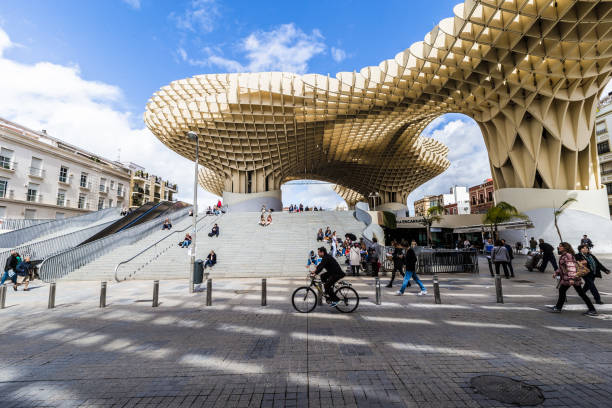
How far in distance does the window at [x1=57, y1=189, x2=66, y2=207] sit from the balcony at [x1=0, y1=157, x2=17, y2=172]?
4.90m

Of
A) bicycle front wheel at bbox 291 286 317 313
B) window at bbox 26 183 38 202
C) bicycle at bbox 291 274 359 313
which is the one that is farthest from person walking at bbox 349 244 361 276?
window at bbox 26 183 38 202

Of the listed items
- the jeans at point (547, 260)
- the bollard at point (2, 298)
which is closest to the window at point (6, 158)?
the bollard at point (2, 298)

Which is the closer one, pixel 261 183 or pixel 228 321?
pixel 228 321

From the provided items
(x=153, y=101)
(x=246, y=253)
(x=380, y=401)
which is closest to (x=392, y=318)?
(x=380, y=401)

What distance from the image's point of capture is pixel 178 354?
4.48 meters

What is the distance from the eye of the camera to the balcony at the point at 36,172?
28998 mm

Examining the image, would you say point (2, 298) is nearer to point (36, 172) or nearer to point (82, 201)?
point (36, 172)

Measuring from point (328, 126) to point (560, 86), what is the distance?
20.8m

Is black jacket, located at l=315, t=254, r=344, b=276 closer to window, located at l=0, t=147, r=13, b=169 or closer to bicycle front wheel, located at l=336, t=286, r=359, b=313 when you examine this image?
bicycle front wheel, located at l=336, t=286, r=359, b=313

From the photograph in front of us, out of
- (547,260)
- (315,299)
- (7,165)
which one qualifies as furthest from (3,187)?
(547,260)

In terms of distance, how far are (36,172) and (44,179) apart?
0.99 metres

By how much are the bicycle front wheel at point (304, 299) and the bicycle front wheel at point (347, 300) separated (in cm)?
63

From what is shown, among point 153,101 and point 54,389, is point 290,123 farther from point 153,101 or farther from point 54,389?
point 54,389

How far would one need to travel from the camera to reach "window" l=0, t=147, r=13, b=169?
2659 centimetres
